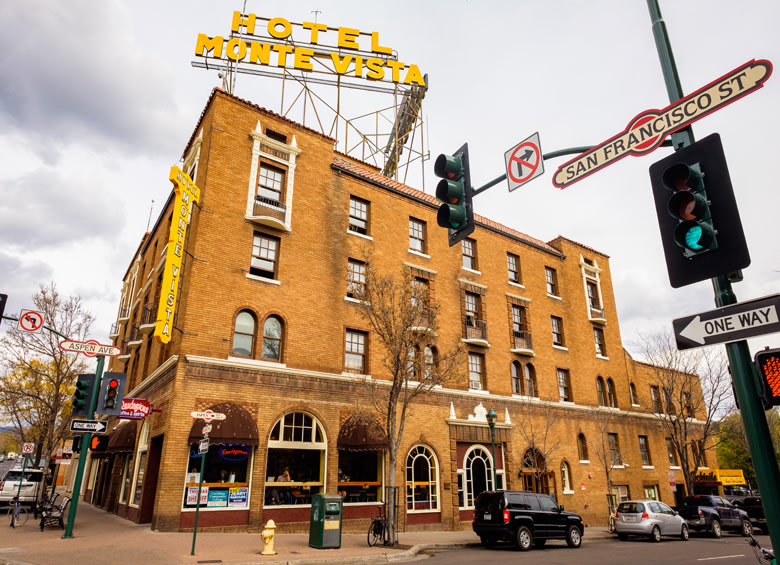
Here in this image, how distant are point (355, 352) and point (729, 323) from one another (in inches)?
750

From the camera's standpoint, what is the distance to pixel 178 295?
19.0m

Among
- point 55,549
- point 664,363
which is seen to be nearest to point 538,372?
point 664,363

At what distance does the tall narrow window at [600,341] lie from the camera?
34.4m

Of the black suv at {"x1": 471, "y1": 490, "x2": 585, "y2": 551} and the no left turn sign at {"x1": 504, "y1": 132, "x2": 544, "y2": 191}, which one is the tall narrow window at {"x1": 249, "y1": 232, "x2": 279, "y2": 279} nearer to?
the black suv at {"x1": 471, "y1": 490, "x2": 585, "y2": 551}

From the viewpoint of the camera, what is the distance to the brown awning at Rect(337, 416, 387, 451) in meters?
20.2

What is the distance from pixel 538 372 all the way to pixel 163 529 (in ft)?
67.8

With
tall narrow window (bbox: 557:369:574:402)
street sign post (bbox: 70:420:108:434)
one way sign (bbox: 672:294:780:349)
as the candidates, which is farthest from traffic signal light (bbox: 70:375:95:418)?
tall narrow window (bbox: 557:369:574:402)

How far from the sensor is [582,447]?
98.8 ft

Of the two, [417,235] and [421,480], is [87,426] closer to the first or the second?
[421,480]

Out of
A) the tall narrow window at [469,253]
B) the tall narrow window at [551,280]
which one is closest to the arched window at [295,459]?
the tall narrow window at [469,253]

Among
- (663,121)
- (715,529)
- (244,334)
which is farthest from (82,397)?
(715,529)

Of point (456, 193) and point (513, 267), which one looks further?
point (513, 267)

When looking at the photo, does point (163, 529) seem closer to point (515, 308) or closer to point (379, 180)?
point (379, 180)

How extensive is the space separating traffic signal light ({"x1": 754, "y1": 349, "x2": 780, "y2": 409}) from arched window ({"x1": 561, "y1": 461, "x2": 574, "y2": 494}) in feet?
87.6
